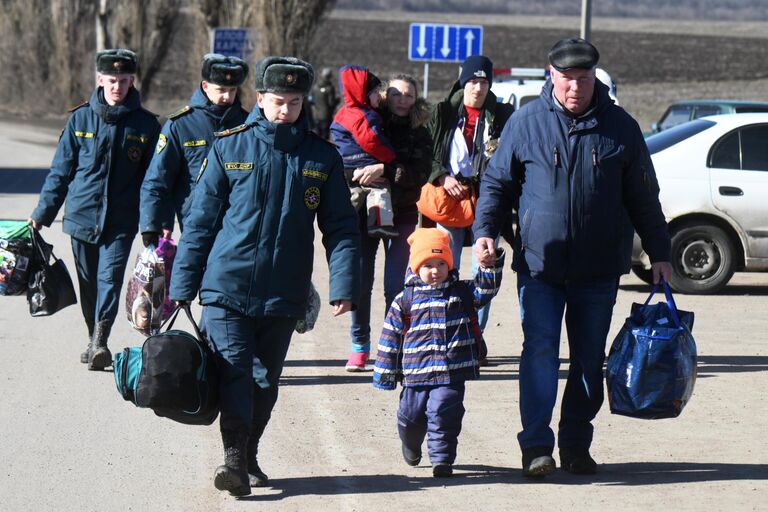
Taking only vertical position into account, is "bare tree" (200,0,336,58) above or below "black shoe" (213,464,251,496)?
above

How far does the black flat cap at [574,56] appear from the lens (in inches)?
245

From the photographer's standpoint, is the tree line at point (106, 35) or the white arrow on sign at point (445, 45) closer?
the white arrow on sign at point (445, 45)

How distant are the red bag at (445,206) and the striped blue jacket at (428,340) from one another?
2.49 metres

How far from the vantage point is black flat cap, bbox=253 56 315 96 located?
19.4 feet

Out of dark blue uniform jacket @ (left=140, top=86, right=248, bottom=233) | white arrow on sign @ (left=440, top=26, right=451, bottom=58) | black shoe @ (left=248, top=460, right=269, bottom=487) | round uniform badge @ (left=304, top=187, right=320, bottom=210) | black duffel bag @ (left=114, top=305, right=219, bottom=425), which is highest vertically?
white arrow on sign @ (left=440, top=26, right=451, bottom=58)

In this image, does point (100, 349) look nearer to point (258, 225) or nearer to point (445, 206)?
point (445, 206)

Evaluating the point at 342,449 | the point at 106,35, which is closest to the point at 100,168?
the point at 342,449

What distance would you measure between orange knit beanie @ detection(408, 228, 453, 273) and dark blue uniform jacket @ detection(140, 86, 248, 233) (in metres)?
1.69

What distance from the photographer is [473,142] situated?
29.7ft

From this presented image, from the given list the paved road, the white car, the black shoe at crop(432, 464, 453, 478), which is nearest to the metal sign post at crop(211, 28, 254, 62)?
the white car

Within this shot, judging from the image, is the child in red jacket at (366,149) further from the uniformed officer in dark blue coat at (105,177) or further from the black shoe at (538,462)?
the black shoe at (538,462)

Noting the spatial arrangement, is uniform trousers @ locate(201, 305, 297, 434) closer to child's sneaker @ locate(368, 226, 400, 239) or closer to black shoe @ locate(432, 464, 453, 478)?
black shoe @ locate(432, 464, 453, 478)

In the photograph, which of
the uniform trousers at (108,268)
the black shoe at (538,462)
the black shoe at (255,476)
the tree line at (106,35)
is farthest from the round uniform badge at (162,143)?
the tree line at (106,35)

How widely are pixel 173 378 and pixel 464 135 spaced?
3786 mm
